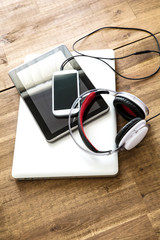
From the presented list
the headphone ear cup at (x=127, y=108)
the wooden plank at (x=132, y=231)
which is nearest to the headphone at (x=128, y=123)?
the headphone ear cup at (x=127, y=108)

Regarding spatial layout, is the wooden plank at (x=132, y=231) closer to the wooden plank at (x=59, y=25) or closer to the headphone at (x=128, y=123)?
the headphone at (x=128, y=123)

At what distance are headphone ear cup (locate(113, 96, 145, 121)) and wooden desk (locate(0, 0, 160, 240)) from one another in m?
0.03

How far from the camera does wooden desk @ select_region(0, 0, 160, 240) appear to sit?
2.00 ft

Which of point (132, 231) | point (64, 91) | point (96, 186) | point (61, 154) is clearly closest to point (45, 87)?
point (64, 91)

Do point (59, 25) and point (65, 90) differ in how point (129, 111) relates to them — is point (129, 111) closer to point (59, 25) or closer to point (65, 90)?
point (65, 90)

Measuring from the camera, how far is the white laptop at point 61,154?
0.63m

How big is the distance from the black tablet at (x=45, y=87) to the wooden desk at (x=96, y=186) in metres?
0.05

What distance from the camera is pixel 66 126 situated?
0.67 meters

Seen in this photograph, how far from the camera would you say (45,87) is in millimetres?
724

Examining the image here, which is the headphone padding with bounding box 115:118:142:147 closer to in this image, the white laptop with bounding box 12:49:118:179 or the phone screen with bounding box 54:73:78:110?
the white laptop with bounding box 12:49:118:179

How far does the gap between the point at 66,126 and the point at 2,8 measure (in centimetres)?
51

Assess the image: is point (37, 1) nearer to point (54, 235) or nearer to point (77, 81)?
point (77, 81)

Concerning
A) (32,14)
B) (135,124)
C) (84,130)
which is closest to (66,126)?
(84,130)

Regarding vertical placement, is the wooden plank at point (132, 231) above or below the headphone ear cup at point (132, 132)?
below
